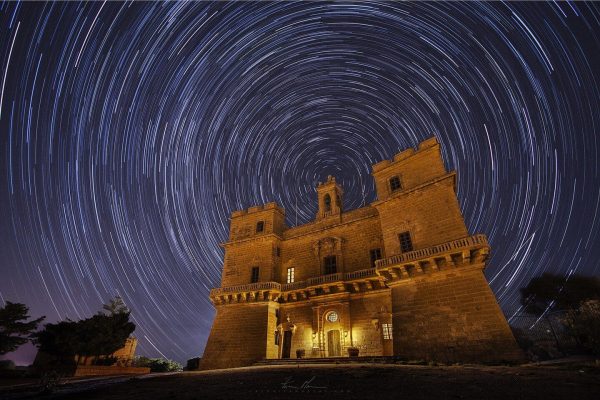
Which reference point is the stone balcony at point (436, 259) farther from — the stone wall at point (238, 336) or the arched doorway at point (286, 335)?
the stone wall at point (238, 336)

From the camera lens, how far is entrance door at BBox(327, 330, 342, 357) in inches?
812

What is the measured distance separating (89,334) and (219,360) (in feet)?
31.2

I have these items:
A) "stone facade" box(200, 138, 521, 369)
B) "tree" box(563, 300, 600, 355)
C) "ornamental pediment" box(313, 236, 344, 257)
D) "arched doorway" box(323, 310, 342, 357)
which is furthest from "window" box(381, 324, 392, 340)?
"tree" box(563, 300, 600, 355)

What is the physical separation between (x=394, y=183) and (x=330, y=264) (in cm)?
876

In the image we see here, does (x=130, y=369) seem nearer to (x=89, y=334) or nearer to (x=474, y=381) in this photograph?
(x=89, y=334)

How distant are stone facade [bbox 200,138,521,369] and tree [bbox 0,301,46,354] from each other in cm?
1193

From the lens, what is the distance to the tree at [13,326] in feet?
55.5

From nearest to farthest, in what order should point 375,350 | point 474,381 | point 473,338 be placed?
point 474,381 < point 473,338 < point 375,350

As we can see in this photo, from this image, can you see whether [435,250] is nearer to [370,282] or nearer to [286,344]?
[370,282]

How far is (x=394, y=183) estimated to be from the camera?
22500mm

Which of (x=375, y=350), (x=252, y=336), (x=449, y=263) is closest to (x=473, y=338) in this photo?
(x=449, y=263)

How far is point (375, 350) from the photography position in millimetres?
18906

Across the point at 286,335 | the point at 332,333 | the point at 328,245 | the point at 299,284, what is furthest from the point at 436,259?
the point at 286,335

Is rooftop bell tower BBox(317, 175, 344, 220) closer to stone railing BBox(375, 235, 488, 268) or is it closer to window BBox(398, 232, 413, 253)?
window BBox(398, 232, 413, 253)
